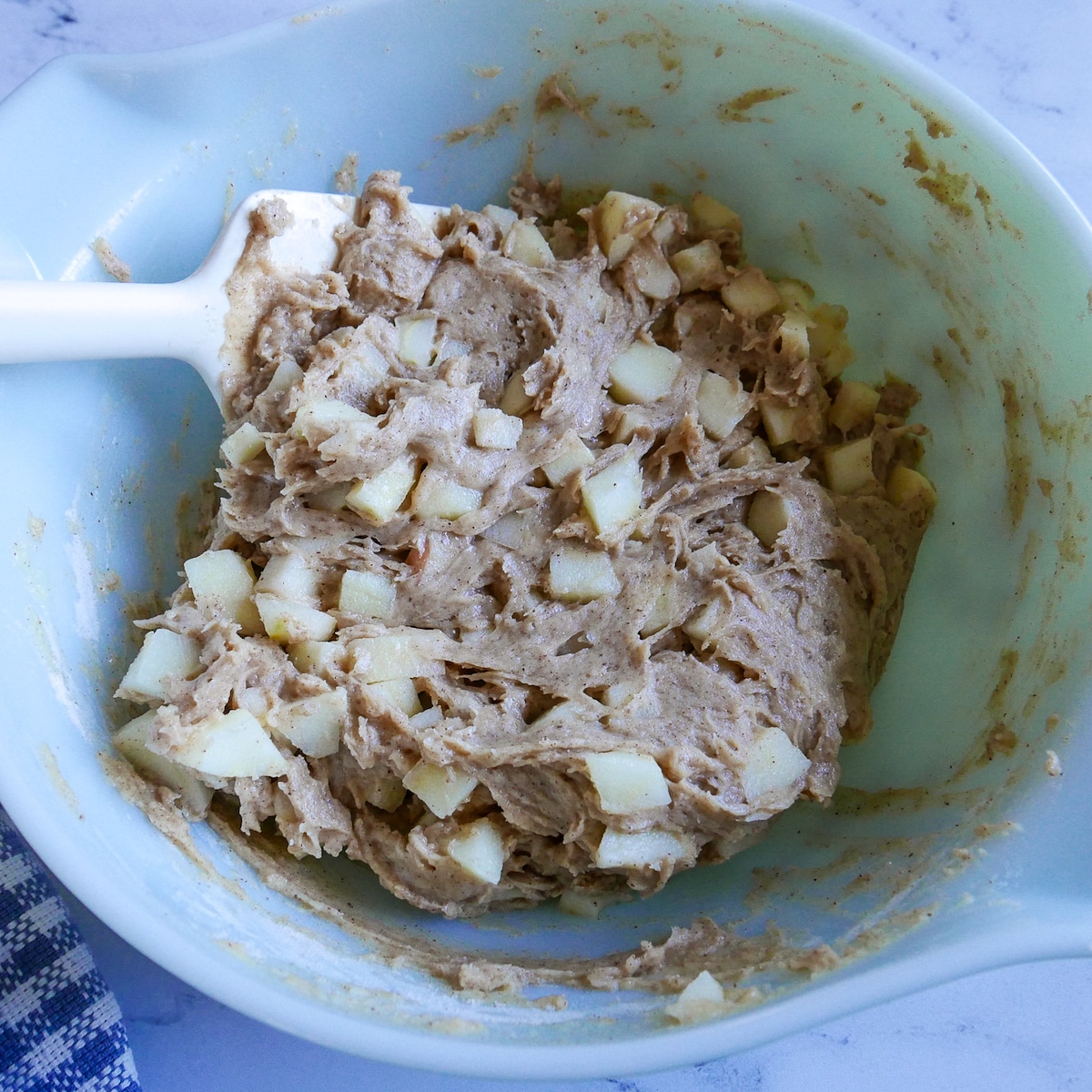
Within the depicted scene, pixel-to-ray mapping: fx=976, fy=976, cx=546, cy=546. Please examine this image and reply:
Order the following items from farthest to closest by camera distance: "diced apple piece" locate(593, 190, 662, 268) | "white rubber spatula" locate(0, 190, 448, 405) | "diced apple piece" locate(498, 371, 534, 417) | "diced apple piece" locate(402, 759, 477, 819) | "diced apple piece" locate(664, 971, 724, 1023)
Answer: "diced apple piece" locate(593, 190, 662, 268) < "diced apple piece" locate(498, 371, 534, 417) < "diced apple piece" locate(402, 759, 477, 819) < "white rubber spatula" locate(0, 190, 448, 405) < "diced apple piece" locate(664, 971, 724, 1023)

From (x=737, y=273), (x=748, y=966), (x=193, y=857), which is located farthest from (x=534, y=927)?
(x=737, y=273)

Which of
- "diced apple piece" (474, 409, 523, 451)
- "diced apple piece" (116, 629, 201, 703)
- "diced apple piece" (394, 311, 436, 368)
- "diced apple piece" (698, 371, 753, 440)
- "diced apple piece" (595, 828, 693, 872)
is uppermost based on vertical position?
"diced apple piece" (698, 371, 753, 440)

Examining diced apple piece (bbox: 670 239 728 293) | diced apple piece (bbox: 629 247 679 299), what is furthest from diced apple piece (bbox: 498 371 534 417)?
diced apple piece (bbox: 670 239 728 293)

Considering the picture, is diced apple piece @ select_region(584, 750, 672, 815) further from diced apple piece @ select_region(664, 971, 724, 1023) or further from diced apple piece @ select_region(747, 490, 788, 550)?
diced apple piece @ select_region(747, 490, 788, 550)

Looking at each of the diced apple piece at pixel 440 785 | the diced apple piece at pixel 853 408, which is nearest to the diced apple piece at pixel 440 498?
the diced apple piece at pixel 440 785

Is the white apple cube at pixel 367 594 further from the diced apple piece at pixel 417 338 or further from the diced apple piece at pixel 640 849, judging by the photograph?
the diced apple piece at pixel 640 849

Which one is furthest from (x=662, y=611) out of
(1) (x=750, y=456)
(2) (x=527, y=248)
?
(2) (x=527, y=248)

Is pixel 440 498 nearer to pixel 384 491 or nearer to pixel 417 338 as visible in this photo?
pixel 384 491

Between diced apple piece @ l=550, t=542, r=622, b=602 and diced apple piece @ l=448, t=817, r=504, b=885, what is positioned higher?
diced apple piece @ l=550, t=542, r=622, b=602
